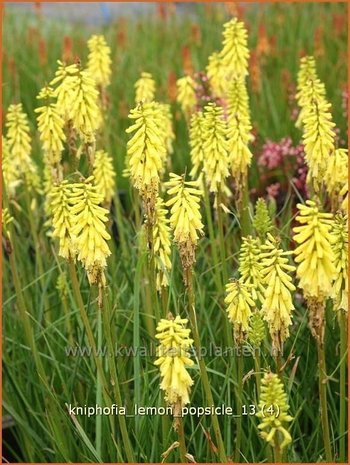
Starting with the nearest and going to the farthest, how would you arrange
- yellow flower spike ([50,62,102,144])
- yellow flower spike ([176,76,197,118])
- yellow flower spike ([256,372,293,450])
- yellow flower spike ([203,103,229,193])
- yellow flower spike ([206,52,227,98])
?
yellow flower spike ([256,372,293,450]), yellow flower spike ([203,103,229,193]), yellow flower spike ([50,62,102,144]), yellow flower spike ([206,52,227,98]), yellow flower spike ([176,76,197,118])

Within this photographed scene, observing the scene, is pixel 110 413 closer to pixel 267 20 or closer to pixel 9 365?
pixel 9 365

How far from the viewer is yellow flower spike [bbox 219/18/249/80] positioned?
375 centimetres

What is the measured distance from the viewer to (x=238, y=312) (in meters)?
2.63

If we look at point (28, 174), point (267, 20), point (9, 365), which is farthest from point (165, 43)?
point (9, 365)

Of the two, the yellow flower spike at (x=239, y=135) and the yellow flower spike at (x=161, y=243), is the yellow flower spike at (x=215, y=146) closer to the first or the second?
the yellow flower spike at (x=239, y=135)

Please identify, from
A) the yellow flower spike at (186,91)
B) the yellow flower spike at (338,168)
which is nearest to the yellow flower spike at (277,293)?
the yellow flower spike at (338,168)

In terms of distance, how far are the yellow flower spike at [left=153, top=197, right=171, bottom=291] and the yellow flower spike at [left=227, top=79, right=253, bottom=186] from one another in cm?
51

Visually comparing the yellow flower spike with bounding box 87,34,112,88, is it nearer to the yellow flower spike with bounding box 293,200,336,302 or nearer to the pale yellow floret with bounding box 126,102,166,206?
the pale yellow floret with bounding box 126,102,166,206

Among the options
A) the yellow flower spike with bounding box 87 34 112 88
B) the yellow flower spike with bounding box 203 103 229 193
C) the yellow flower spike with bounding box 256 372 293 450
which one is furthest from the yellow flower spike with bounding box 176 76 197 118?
the yellow flower spike with bounding box 256 372 293 450

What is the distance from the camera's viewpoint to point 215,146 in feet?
10.2

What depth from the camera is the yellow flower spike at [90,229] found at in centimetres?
263

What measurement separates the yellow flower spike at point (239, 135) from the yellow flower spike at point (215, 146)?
108mm

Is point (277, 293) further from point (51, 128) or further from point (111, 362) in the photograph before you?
point (51, 128)

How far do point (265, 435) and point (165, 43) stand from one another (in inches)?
253
